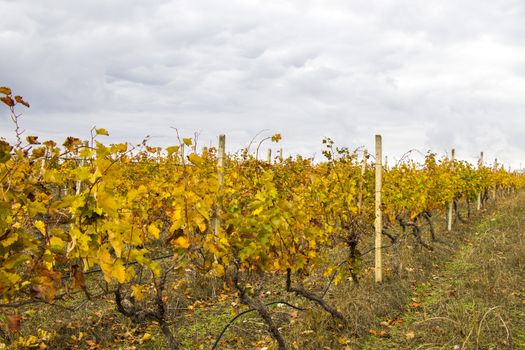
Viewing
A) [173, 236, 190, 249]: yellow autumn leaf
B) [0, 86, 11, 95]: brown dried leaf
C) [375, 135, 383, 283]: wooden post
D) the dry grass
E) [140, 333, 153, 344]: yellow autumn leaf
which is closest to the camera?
[0, 86, 11, 95]: brown dried leaf

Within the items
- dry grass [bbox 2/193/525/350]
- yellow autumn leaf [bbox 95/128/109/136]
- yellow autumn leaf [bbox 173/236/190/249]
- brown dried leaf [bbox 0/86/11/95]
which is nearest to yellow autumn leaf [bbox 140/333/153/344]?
dry grass [bbox 2/193/525/350]

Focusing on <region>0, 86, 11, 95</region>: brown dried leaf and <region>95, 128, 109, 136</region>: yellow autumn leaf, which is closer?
<region>0, 86, 11, 95</region>: brown dried leaf

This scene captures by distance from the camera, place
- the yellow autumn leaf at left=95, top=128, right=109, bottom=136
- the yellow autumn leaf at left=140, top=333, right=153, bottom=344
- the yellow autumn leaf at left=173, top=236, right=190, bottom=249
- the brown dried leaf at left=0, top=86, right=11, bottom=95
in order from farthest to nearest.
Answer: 1. the yellow autumn leaf at left=140, top=333, right=153, bottom=344
2. the yellow autumn leaf at left=173, top=236, right=190, bottom=249
3. the yellow autumn leaf at left=95, top=128, right=109, bottom=136
4. the brown dried leaf at left=0, top=86, right=11, bottom=95

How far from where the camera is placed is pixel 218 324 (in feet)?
16.3

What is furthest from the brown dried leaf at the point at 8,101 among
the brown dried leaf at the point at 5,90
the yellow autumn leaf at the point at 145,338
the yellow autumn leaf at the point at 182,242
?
the yellow autumn leaf at the point at 145,338

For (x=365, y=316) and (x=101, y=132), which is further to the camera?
(x=365, y=316)

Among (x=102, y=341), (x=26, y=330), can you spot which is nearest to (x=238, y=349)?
(x=102, y=341)

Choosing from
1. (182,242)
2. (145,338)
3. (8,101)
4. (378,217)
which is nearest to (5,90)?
(8,101)

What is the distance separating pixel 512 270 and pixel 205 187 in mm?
5641

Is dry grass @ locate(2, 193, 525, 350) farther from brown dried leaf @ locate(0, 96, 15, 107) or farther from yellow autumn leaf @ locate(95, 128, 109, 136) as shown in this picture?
brown dried leaf @ locate(0, 96, 15, 107)

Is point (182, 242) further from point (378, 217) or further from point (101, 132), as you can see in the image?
point (378, 217)

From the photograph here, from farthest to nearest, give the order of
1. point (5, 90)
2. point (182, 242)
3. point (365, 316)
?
1. point (365, 316)
2. point (182, 242)
3. point (5, 90)

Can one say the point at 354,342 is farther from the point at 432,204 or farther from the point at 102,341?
the point at 432,204

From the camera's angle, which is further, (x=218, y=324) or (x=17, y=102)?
(x=218, y=324)
